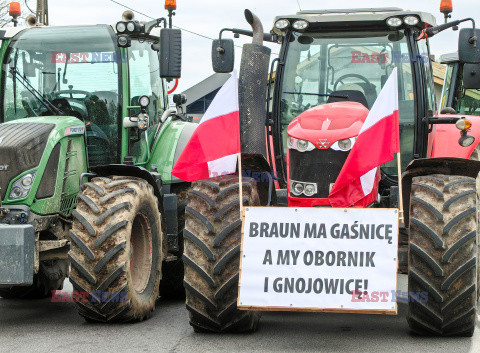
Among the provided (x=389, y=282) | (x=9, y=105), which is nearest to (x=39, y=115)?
(x=9, y=105)

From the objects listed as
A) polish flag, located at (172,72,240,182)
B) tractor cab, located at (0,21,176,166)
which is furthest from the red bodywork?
tractor cab, located at (0,21,176,166)

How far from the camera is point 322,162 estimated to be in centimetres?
719

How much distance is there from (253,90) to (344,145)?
3.74 feet

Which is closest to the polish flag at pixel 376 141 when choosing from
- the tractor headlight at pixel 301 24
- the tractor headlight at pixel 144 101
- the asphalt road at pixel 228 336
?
the asphalt road at pixel 228 336

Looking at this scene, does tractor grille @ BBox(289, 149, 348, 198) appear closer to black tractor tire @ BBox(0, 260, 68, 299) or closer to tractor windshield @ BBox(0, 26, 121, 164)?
tractor windshield @ BBox(0, 26, 121, 164)

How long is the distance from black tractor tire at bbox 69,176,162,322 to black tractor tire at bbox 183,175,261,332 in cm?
67

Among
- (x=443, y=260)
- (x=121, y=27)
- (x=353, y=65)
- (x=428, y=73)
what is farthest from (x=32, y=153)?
(x=428, y=73)

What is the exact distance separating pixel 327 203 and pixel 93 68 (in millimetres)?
2997

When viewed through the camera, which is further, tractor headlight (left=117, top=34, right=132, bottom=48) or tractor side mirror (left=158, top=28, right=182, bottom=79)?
tractor headlight (left=117, top=34, right=132, bottom=48)

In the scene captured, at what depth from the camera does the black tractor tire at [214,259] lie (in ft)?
21.7

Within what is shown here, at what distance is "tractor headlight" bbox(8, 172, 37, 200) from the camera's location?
7.58 m

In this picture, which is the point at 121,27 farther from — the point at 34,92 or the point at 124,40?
the point at 34,92

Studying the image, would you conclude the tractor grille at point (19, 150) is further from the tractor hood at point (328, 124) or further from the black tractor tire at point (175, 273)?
the tractor hood at point (328, 124)

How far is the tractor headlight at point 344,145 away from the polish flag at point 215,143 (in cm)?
80
